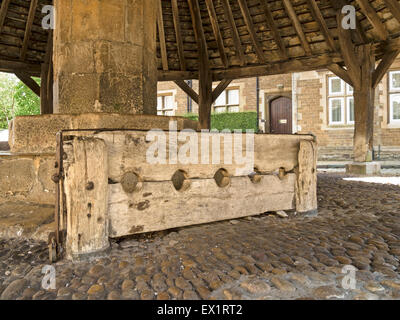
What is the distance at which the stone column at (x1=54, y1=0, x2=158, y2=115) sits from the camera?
2893mm

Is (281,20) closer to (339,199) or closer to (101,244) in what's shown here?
(339,199)

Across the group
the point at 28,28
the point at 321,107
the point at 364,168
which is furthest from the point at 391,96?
the point at 28,28

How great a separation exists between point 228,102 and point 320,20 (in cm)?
753

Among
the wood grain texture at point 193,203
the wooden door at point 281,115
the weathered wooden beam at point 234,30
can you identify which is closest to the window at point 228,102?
the wooden door at point 281,115

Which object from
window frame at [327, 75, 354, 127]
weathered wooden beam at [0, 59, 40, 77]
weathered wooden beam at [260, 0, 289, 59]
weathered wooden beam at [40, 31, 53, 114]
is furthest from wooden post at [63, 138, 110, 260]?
window frame at [327, 75, 354, 127]

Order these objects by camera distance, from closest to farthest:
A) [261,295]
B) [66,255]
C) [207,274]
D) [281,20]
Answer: [261,295], [207,274], [66,255], [281,20]

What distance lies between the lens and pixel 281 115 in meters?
12.9

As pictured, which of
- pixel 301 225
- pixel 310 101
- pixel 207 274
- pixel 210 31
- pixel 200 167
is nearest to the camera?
pixel 207 274

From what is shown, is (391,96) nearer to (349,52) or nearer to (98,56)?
(349,52)

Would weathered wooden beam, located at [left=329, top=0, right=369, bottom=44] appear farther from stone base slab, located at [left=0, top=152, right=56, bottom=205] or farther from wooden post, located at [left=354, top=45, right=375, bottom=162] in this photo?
stone base slab, located at [left=0, top=152, right=56, bottom=205]

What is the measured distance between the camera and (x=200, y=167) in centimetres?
263

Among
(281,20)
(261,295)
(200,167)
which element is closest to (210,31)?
(281,20)

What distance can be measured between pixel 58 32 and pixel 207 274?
2539 mm

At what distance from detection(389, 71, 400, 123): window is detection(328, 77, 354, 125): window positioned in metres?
1.09
